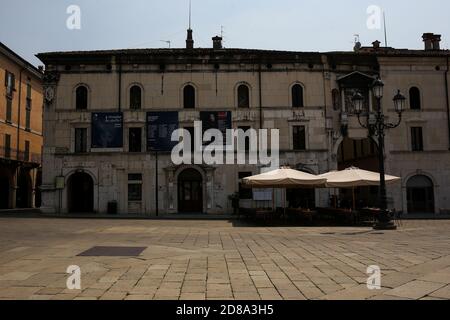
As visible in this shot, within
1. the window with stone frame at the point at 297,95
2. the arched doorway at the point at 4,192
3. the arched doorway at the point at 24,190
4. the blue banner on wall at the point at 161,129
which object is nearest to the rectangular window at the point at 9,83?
the arched doorway at the point at 4,192

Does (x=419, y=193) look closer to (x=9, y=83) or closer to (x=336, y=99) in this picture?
(x=336, y=99)

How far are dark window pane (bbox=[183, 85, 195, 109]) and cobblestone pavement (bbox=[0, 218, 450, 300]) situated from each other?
18.6 m

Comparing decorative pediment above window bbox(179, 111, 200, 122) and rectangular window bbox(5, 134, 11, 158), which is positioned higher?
decorative pediment above window bbox(179, 111, 200, 122)

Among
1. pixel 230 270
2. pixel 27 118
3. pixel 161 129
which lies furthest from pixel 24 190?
pixel 230 270

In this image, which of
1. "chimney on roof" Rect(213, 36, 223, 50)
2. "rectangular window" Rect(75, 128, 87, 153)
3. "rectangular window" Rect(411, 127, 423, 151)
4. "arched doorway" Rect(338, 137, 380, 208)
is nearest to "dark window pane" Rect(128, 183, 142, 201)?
"rectangular window" Rect(75, 128, 87, 153)

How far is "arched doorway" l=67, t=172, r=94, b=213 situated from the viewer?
97.6ft

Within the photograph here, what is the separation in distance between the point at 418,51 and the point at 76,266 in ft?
101

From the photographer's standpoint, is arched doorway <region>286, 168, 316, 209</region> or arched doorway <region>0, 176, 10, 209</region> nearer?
arched doorway <region>286, 168, 316, 209</region>

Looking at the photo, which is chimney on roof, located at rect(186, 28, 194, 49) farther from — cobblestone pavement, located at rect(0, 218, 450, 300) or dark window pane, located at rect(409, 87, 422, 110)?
cobblestone pavement, located at rect(0, 218, 450, 300)

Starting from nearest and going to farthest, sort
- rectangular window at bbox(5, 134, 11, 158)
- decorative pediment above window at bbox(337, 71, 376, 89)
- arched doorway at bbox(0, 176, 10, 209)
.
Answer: decorative pediment above window at bbox(337, 71, 376, 89) → rectangular window at bbox(5, 134, 11, 158) → arched doorway at bbox(0, 176, 10, 209)

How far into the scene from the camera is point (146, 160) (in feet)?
94.9

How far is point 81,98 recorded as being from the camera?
29688mm

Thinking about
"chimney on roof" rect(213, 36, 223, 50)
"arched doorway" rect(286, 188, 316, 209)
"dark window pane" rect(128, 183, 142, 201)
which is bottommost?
"arched doorway" rect(286, 188, 316, 209)

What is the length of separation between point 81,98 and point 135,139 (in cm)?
482
